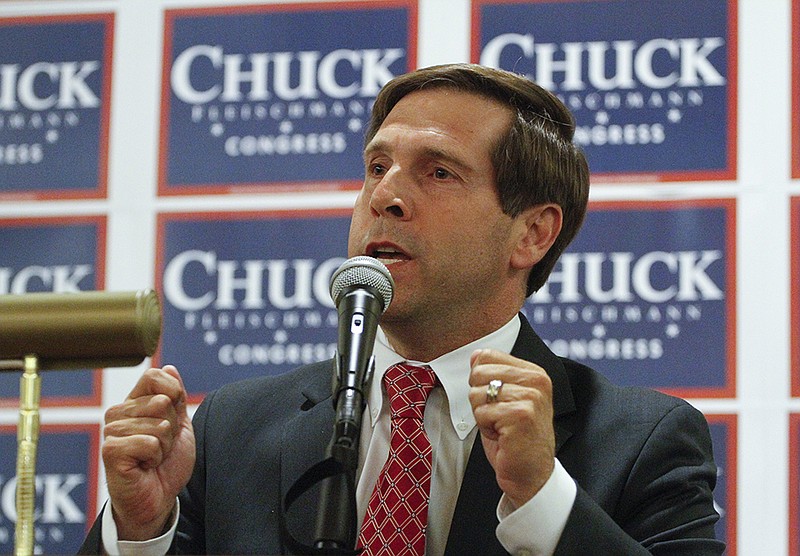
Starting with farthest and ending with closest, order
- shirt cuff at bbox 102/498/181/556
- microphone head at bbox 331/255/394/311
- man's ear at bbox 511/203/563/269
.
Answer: man's ear at bbox 511/203/563/269, shirt cuff at bbox 102/498/181/556, microphone head at bbox 331/255/394/311

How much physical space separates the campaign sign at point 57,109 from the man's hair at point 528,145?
0.85 m

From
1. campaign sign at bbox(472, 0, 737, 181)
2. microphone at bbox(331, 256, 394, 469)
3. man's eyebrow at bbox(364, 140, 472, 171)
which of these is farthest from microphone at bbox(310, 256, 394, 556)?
campaign sign at bbox(472, 0, 737, 181)

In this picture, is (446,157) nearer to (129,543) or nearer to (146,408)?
(146,408)

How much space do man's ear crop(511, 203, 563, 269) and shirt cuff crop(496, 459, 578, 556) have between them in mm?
727

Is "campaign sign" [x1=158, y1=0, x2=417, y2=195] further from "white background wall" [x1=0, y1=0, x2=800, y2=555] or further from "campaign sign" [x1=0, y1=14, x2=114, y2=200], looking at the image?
"campaign sign" [x1=0, y1=14, x2=114, y2=200]

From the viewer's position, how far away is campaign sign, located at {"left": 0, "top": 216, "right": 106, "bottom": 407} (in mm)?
3035

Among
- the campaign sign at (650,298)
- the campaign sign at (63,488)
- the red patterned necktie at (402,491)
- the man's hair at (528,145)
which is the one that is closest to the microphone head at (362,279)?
the red patterned necktie at (402,491)

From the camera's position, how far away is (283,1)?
3131 mm

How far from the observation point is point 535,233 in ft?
8.34

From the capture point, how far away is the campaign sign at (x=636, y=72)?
113 inches

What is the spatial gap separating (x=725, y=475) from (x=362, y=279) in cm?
132

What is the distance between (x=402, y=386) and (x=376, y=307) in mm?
622

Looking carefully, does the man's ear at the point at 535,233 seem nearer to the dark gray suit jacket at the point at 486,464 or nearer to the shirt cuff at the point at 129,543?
the dark gray suit jacket at the point at 486,464

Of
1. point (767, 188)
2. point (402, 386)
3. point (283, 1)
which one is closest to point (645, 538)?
point (402, 386)
